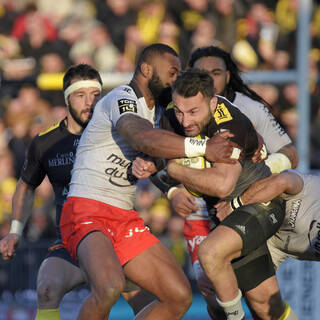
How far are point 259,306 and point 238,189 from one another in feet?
3.13

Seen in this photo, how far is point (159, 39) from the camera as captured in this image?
1012 centimetres

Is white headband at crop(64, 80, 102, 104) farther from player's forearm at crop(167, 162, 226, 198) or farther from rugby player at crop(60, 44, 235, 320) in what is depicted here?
player's forearm at crop(167, 162, 226, 198)

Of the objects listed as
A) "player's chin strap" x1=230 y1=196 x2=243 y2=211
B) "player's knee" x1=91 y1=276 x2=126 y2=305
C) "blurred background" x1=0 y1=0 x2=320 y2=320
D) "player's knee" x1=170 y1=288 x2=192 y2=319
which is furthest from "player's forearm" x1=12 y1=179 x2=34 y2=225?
"blurred background" x1=0 y1=0 x2=320 y2=320

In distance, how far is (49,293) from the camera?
5.91 metres

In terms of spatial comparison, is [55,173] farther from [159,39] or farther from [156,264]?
[159,39]

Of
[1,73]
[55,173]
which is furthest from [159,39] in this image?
[55,173]

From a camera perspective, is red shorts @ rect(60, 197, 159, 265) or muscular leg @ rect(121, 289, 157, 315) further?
muscular leg @ rect(121, 289, 157, 315)

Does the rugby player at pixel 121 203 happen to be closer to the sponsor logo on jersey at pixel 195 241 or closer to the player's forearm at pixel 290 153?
the sponsor logo on jersey at pixel 195 241

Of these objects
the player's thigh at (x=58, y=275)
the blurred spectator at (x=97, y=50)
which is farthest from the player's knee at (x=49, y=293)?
the blurred spectator at (x=97, y=50)

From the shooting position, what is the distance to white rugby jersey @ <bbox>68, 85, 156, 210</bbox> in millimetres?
5637

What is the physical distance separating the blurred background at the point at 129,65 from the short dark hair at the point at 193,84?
371cm

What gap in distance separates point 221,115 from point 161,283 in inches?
51.8

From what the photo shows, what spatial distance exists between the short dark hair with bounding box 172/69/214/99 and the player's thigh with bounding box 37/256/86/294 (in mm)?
1782

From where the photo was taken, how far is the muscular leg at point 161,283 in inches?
218
